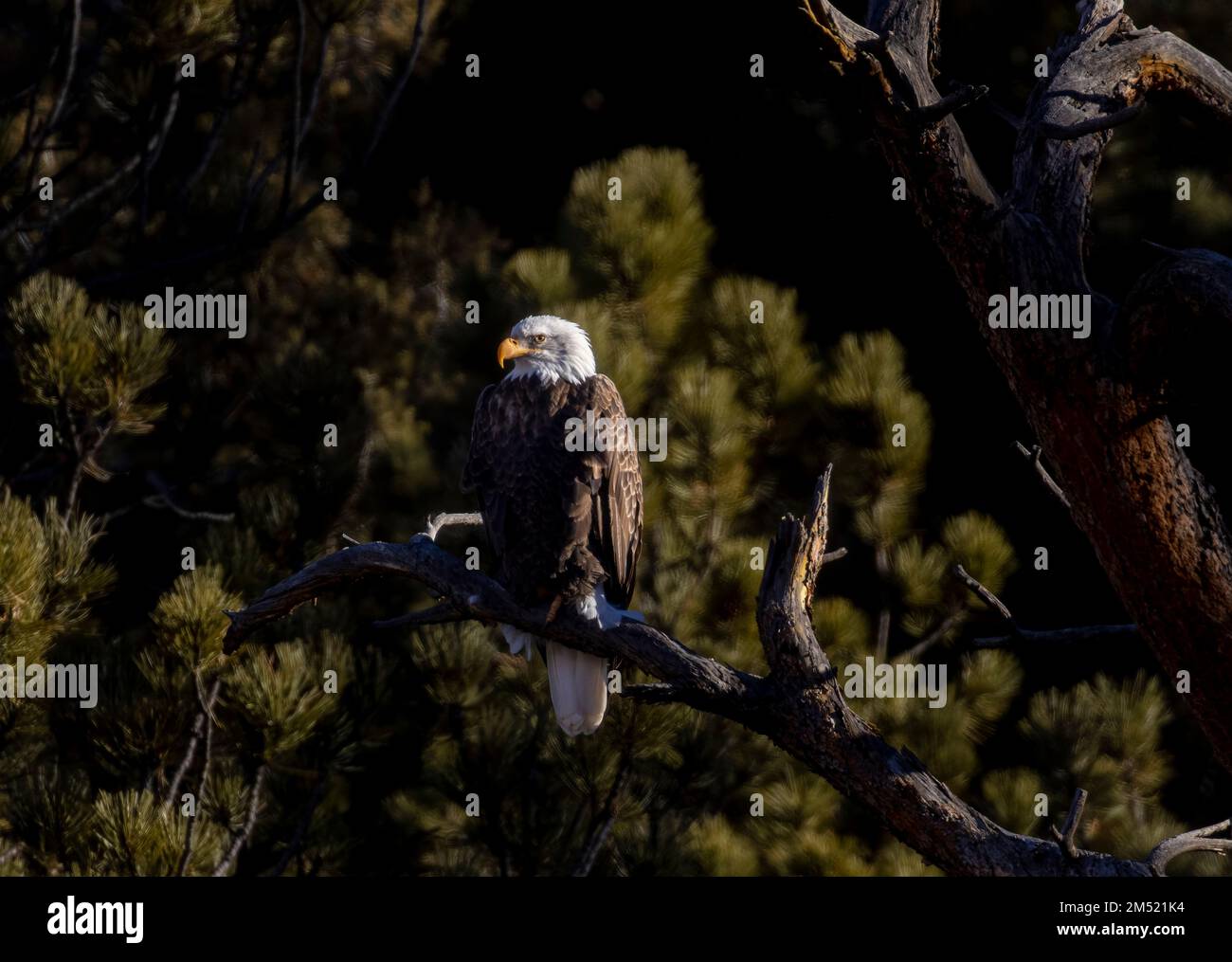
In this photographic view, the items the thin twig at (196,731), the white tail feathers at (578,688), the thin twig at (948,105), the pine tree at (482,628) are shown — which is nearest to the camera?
the thin twig at (948,105)

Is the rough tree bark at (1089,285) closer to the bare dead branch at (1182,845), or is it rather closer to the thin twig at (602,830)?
the bare dead branch at (1182,845)

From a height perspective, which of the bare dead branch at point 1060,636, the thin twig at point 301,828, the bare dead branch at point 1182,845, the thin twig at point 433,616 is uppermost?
the thin twig at point 433,616

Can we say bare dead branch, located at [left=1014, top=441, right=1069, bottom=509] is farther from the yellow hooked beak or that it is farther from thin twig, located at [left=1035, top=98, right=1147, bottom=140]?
the yellow hooked beak

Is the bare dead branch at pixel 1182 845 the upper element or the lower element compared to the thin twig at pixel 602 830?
upper

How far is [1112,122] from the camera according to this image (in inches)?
111

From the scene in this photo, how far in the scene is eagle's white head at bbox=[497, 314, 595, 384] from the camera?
3953 millimetres

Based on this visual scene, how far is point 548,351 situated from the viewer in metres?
3.98

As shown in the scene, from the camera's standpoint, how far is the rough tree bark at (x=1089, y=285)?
9.48 feet

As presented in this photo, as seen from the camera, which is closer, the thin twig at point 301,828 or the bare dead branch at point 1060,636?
the bare dead branch at point 1060,636

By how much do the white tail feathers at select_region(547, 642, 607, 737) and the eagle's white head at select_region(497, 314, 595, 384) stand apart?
79 cm

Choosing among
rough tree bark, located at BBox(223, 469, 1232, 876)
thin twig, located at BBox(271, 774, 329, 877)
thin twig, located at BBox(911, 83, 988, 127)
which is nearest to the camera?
thin twig, located at BBox(911, 83, 988, 127)

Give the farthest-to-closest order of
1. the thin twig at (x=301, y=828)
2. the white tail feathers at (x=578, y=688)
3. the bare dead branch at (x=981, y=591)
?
1. the thin twig at (x=301, y=828)
2. the white tail feathers at (x=578, y=688)
3. the bare dead branch at (x=981, y=591)

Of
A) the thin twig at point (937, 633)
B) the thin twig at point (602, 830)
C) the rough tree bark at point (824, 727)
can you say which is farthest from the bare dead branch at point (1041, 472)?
the thin twig at point (937, 633)

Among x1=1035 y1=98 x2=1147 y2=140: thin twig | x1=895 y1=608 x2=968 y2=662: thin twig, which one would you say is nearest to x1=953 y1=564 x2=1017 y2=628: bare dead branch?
x1=1035 y1=98 x2=1147 y2=140: thin twig
